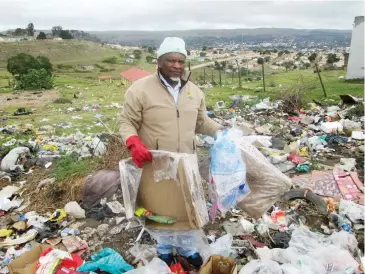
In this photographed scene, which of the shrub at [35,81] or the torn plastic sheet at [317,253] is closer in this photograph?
the torn plastic sheet at [317,253]

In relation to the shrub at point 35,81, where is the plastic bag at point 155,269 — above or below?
above

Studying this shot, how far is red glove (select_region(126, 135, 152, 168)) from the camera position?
6.71 feet

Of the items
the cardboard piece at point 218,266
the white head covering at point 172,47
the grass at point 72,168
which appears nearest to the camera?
the white head covering at point 172,47

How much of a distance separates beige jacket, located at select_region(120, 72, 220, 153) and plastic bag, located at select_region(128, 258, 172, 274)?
800mm

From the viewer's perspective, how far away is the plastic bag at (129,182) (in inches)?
87.6

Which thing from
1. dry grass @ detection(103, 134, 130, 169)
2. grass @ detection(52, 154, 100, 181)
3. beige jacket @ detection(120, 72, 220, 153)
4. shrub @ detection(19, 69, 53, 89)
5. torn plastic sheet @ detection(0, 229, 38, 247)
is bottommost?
shrub @ detection(19, 69, 53, 89)

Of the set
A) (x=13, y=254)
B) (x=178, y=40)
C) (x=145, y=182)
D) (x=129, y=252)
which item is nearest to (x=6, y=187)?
(x=13, y=254)

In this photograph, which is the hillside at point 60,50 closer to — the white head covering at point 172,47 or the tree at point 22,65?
the tree at point 22,65

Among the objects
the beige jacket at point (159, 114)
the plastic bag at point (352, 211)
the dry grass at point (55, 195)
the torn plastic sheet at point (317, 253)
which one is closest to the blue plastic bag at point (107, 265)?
the beige jacket at point (159, 114)

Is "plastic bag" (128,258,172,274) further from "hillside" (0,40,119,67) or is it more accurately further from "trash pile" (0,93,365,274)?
"hillside" (0,40,119,67)

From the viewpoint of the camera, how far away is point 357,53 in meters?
17.0

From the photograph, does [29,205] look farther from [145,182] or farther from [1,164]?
[145,182]

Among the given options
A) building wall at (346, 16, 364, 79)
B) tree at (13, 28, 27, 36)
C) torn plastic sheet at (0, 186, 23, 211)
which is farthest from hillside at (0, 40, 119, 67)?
torn plastic sheet at (0, 186, 23, 211)

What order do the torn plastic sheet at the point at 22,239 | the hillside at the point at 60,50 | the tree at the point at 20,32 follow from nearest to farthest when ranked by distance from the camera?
the torn plastic sheet at the point at 22,239, the hillside at the point at 60,50, the tree at the point at 20,32
